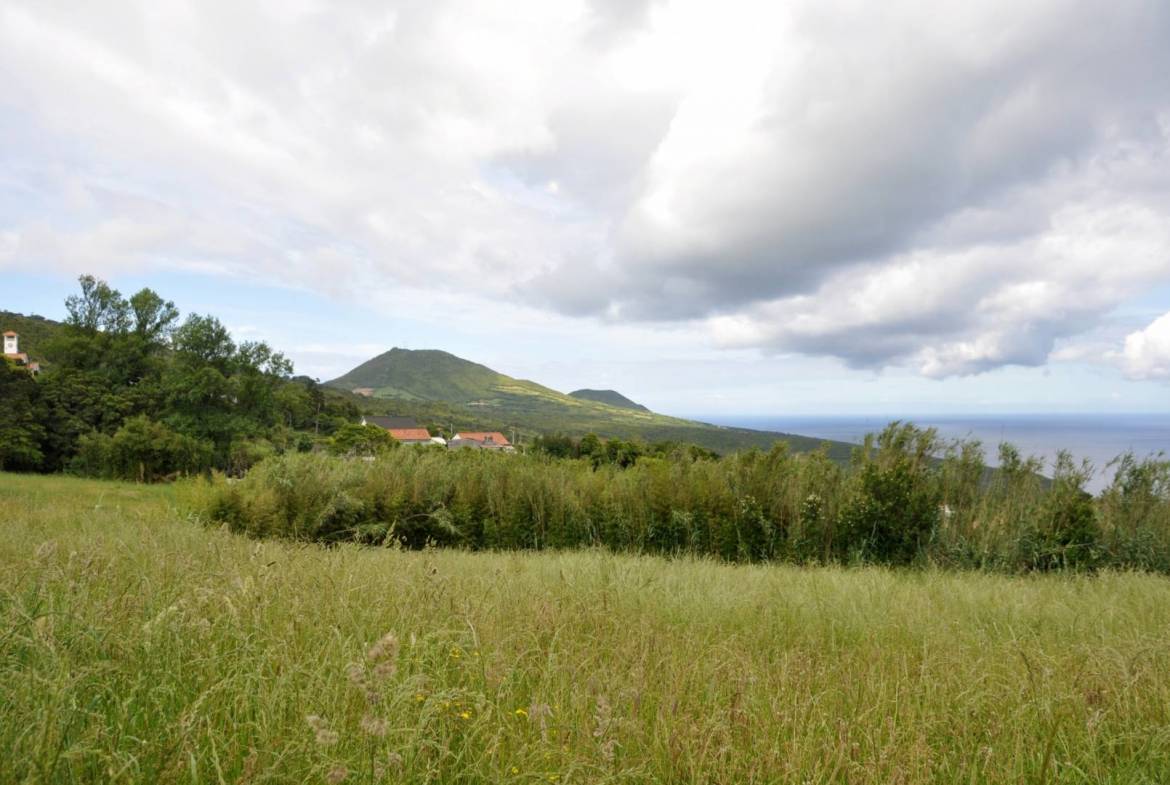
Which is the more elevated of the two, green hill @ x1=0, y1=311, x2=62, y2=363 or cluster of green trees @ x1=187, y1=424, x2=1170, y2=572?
green hill @ x1=0, y1=311, x2=62, y2=363

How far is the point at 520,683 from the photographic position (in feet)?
8.46

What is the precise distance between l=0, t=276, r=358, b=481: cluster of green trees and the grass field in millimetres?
34046

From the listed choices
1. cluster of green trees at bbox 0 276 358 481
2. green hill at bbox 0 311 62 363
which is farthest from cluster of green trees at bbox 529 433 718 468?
green hill at bbox 0 311 62 363

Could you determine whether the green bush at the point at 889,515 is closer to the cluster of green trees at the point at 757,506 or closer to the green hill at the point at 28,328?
the cluster of green trees at the point at 757,506

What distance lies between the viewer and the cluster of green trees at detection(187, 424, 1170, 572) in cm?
726

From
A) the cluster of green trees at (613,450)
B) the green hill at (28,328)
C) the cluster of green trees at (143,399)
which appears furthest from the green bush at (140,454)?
the green hill at (28,328)

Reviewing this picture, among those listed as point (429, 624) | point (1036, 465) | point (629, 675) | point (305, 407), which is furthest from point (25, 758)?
point (305, 407)

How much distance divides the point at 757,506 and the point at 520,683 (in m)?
6.06

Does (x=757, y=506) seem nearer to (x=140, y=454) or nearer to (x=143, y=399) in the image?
(x=140, y=454)

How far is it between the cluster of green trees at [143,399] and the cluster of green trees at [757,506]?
28141mm

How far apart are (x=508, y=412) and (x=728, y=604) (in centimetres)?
18180

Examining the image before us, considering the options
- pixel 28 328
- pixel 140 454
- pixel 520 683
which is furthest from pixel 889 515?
pixel 28 328

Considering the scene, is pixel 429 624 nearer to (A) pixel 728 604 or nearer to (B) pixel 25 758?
(B) pixel 25 758

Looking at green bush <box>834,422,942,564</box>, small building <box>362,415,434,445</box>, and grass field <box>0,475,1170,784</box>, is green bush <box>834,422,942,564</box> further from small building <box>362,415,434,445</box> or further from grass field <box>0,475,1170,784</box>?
small building <box>362,415,434,445</box>
